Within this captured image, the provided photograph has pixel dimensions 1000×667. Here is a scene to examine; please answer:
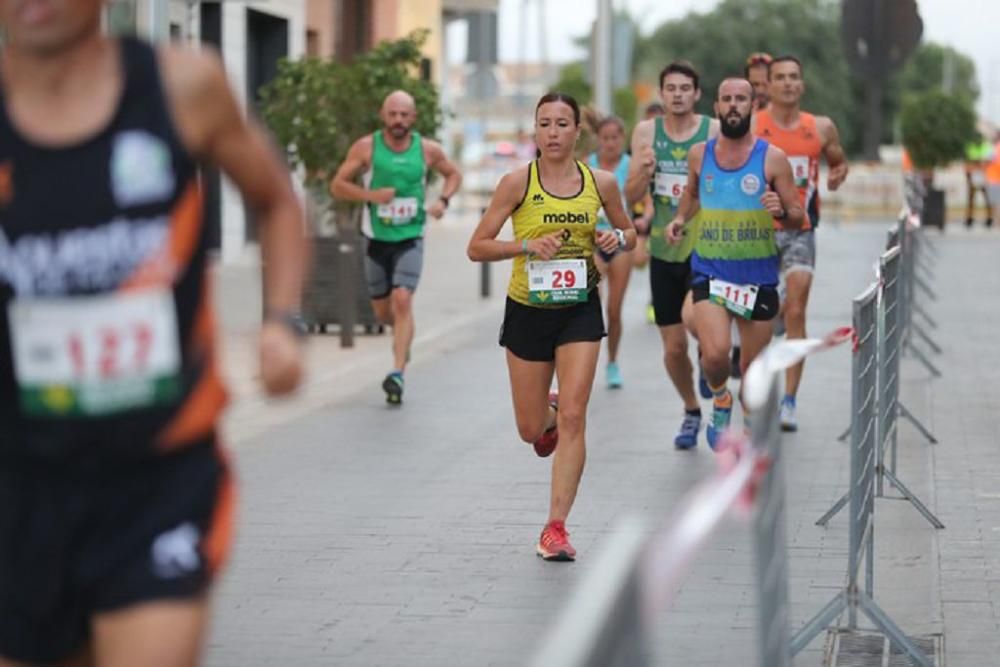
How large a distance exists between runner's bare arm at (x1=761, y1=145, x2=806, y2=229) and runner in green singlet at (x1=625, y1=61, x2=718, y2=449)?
1.11m

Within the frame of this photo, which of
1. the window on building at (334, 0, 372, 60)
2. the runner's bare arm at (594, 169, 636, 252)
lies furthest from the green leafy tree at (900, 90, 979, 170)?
the runner's bare arm at (594, 169, 636, 252)

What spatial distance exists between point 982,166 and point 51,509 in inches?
1529

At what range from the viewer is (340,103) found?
65.0ft

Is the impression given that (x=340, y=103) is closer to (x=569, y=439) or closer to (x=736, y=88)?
(x=736, y=88)

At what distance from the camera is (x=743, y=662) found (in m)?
7.23

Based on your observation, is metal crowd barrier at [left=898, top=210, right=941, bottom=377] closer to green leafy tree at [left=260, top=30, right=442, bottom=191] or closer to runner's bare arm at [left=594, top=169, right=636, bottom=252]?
green leafy tree at [left=260, top=30, right=442, bottom=191]

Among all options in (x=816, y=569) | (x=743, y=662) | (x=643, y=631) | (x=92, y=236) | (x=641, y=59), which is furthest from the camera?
(x=641, y=59)

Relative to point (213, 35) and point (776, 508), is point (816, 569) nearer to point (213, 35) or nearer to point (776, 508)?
point (776, 508)

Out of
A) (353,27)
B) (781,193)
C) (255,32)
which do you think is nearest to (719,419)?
Result: (781,193)

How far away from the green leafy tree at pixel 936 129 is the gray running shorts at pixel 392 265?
29.9 metres

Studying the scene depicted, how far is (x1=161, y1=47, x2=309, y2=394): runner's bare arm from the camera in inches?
161

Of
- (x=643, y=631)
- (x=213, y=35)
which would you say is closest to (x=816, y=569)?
(x=643, y=631)

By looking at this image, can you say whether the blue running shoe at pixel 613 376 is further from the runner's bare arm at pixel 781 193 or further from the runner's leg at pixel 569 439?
the runner's leg at pixel 569 439

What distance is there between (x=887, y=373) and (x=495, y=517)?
1764 mm
